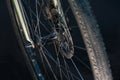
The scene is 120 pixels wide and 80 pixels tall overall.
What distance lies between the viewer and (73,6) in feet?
5.28

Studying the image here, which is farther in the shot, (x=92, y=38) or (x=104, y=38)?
(x=104, y=38)

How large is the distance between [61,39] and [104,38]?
943mm

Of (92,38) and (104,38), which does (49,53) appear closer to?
(104,38)

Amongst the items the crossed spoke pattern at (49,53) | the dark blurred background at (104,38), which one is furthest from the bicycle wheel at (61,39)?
the dark blurred background at (104,38)

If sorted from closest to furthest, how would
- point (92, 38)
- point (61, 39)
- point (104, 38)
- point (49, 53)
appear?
point (92, 38), point (61, 39), point (49, 53), point (104, 38)

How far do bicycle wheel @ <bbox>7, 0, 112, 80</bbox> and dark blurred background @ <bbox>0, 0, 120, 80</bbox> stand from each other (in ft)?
0.66

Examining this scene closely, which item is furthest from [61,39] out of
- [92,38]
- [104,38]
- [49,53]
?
[104,38]

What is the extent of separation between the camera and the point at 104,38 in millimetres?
2877

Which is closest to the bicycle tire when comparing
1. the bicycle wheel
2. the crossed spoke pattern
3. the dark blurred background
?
the bicycle wheel

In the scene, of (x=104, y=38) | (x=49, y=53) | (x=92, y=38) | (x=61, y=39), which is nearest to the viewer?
(x=92, y=38)

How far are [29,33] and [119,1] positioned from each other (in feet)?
3.88

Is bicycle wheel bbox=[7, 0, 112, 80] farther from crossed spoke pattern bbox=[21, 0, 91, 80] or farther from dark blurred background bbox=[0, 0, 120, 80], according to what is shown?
dark blurred background bbox=[0, 0, 120, 80]

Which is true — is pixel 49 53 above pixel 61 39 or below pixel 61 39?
below

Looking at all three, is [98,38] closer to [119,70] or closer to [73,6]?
[73,6]
